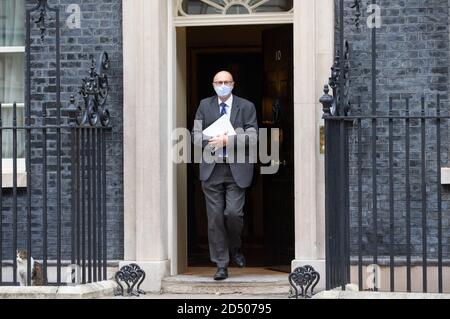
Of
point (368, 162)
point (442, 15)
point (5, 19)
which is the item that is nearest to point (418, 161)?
point (368, 162)

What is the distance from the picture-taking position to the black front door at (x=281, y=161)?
11531mm

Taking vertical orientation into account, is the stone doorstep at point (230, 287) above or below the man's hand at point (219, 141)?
below

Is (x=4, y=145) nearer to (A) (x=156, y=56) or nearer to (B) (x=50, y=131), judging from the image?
(B) (x=50, y=131)

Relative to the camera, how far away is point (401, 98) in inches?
428

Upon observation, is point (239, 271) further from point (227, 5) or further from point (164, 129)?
point (227, 5)

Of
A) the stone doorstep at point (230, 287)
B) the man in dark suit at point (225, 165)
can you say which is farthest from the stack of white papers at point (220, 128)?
the stone doorstep at point (230, 287)

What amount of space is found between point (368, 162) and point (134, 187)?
2.21m

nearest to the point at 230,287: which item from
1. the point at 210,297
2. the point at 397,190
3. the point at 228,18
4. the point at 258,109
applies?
the point at 210,297

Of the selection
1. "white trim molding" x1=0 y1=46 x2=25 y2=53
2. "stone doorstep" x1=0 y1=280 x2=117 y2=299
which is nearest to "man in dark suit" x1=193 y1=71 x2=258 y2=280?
"stone doorstep" x1=0 y1=280 x2=117 y2=299

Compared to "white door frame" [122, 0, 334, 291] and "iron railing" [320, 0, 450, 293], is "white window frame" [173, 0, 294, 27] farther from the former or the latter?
"iron railing" [320, 0, 450, 293]

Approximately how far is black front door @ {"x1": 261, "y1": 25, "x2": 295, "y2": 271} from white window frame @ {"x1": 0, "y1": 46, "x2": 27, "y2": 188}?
2.44m

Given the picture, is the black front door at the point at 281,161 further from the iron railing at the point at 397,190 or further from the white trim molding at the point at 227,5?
the iron railing at the point at 397,190

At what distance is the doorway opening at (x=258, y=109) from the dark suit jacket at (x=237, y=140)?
609mm

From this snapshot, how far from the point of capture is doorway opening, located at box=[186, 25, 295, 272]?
38.0 ft
